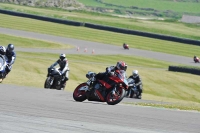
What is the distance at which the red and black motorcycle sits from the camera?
15297 mm

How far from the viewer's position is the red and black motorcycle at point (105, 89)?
15.3 m

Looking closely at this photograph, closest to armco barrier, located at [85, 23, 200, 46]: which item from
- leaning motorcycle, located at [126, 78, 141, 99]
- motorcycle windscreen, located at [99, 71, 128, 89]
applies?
leaning motorcycle, located at [126, 78, 141, 99]

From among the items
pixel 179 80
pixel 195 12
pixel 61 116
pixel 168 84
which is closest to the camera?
pixel 61 116

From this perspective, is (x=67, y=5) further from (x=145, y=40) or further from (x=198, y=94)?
(x=198, y=94)

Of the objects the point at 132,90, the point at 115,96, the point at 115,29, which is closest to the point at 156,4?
the point at 115,29

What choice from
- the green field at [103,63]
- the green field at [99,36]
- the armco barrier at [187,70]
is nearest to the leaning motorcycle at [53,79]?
the green field at [103,63]

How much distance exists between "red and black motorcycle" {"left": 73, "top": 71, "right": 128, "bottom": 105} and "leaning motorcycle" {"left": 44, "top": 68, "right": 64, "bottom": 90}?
537 cm

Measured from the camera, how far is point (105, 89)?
15.8 meters

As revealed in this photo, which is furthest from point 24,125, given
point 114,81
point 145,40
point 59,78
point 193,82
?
point 145,40

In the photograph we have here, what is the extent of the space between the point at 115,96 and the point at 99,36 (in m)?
42.9

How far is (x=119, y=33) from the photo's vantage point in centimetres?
6178

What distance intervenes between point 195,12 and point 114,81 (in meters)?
103

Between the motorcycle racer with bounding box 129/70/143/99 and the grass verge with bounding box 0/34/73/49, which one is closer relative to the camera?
the motorcycle racer with bounding box 129/70/143/99

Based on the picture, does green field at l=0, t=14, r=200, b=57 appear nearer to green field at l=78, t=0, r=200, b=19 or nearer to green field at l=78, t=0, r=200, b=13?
green field at l=78, t=0, r=200, b=19
